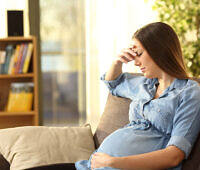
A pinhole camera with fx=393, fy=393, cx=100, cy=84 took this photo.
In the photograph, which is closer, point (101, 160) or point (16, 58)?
point (101, 160)

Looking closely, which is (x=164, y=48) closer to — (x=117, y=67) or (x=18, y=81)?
(x=117, y=67)

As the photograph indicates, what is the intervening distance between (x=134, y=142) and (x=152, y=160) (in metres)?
0.15

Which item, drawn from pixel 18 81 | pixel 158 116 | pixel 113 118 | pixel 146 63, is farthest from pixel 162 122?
pixel 18 81

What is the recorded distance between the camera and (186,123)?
1.43m

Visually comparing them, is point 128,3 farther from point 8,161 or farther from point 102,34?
point 8,161

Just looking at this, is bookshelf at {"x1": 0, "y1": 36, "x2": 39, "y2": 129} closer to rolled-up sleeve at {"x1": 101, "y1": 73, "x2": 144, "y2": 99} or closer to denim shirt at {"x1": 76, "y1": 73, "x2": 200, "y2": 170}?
rolled-up sleeve at {"x1": 101, "y1": 73, "x2": 144, "y2": 99}

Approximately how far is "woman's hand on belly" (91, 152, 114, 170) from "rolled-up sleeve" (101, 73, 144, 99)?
40 centimetres

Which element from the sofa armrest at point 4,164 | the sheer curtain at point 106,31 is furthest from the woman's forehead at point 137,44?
the sheer curtain at point 106,31

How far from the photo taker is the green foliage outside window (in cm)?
331

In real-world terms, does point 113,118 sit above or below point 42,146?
above

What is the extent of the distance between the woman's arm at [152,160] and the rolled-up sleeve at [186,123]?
0.03m

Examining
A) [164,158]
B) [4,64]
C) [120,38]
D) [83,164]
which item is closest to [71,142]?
[83,164]

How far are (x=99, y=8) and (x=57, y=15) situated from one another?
460mm

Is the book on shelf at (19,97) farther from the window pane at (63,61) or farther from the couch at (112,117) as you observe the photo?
the couch at (112,117)
